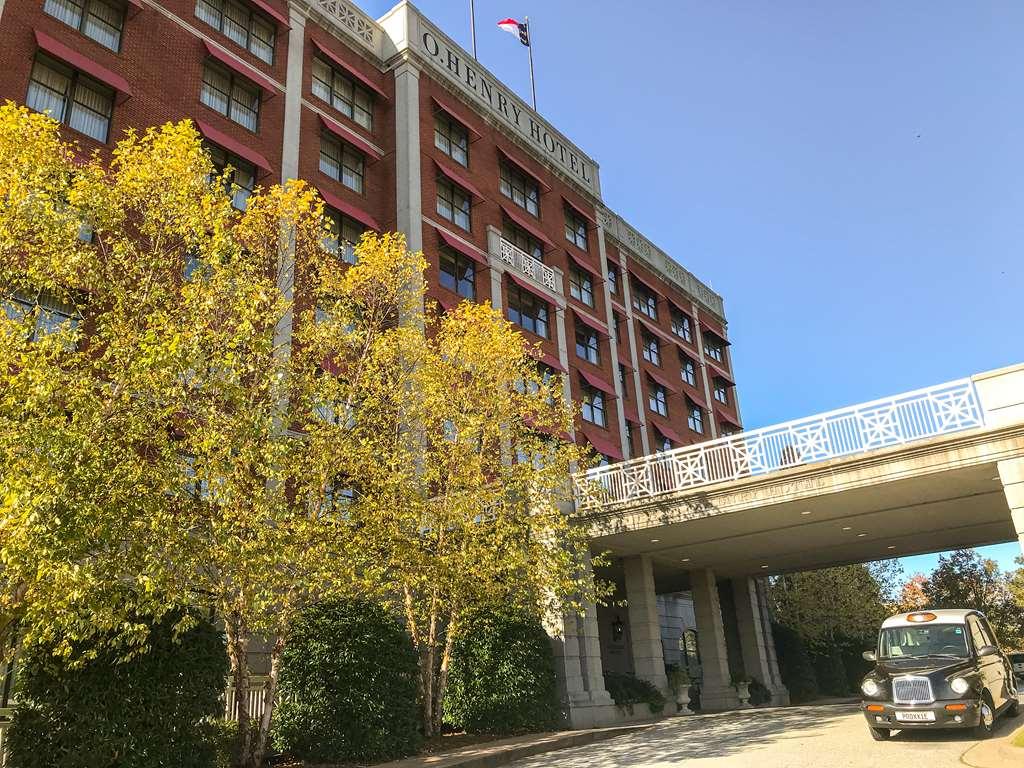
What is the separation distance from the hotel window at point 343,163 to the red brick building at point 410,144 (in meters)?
0.06

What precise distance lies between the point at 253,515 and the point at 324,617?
Answer: 12.3 ft

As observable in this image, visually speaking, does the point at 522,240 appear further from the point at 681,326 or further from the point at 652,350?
the point at 681,326

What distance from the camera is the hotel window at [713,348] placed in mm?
50469

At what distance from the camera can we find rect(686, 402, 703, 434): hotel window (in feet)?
148

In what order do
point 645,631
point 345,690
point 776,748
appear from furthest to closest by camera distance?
1. point 645,631
2. point 345,690
3. point 776,748

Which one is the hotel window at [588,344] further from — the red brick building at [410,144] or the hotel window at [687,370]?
the hotel window at [687,370]

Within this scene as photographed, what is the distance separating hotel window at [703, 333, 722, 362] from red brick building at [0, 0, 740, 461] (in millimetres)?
4079

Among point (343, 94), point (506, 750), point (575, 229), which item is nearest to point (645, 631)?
point (506, 750)

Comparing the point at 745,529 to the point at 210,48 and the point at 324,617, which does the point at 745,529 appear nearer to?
the point at 324,617

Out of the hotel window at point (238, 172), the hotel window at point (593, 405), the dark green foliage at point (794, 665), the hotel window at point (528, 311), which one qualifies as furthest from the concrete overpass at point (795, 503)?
the hotel window at point (238, 172)

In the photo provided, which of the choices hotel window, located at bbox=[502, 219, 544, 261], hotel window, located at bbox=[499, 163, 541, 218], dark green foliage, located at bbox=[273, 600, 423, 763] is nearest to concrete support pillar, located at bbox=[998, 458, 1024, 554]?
dark green foliage, located at bbox=[273, 600, 423, 763]

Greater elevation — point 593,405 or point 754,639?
point 593,405

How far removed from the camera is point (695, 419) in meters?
46.1

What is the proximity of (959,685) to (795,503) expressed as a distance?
22.5ft
